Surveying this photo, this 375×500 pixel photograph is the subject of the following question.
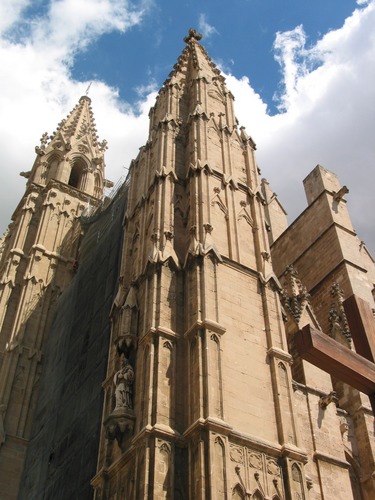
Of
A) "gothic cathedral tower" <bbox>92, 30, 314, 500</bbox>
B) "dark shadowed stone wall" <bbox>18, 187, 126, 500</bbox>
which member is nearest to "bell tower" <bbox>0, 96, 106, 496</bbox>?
"dark shadowed stone wall" <bbox>18, 187, 126, 500</bbox>

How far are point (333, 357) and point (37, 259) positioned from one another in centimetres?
1840

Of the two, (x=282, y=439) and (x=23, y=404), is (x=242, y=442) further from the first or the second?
(x=23, y=404)

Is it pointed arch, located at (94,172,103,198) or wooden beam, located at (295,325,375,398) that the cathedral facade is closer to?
wooden beam, located at (295,325,375,398)

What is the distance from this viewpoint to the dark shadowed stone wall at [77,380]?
41.8 ft

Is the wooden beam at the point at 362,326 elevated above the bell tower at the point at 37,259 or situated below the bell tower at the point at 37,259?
below

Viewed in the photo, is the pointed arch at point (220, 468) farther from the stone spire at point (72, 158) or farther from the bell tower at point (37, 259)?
the stone spire at point (72, 158)

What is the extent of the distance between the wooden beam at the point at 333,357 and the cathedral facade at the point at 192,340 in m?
0.01

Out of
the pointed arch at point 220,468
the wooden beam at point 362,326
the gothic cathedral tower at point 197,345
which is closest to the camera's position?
the wooden beam at point 362,326

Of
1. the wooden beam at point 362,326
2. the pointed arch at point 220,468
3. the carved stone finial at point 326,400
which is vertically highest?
the carved stone finial at point 326,400

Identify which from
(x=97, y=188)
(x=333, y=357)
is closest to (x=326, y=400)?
(x=333, y=357)

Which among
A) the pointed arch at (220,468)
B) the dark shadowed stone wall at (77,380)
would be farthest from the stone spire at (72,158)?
the pointed arch at (220,468)

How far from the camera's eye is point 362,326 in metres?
5.13

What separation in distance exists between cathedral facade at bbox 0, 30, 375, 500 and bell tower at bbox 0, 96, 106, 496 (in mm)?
76

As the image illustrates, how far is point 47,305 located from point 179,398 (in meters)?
12.3
